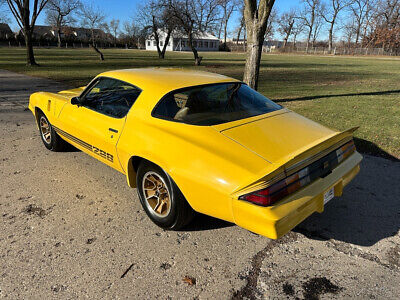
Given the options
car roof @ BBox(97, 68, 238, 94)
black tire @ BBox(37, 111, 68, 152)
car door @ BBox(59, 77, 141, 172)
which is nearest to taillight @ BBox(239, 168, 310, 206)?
car roof @ BBox(97, 68, 238, 94)

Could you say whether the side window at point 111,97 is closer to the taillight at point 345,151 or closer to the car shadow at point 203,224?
the car shadow at point 203,224

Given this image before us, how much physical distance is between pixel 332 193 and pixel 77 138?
116 inches

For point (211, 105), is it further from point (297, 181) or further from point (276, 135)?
point (297, 181)

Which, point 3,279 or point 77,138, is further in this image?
point 77,138

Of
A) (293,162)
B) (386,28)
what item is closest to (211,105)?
(293,162)

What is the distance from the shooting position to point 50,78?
45.1 ft

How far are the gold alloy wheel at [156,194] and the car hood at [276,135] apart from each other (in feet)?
2.41

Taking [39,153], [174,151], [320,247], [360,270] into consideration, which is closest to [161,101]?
[174,151]

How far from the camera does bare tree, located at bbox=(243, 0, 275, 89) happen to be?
7.41 meters

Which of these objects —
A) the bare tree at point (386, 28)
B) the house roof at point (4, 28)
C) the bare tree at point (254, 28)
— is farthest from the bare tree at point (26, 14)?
the house roof at point (4, 28)

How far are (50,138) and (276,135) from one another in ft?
11.5

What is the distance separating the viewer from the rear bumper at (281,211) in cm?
204

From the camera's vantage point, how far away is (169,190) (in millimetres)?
2555

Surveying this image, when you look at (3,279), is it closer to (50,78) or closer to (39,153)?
(39,153)
